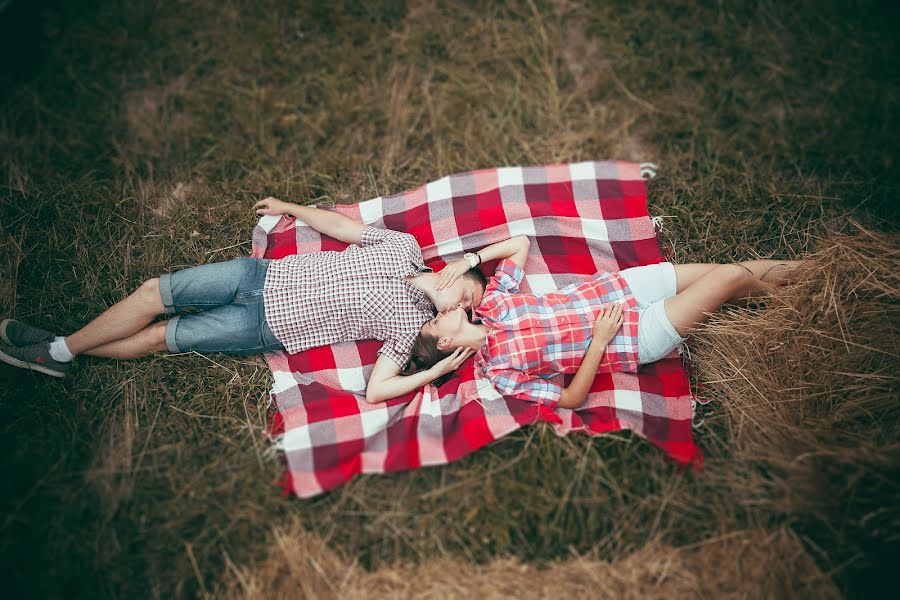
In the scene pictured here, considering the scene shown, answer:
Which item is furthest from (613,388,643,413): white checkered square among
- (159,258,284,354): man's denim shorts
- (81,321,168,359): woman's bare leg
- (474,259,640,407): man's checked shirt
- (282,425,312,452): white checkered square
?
(81,321,168,359): woman's bare leg

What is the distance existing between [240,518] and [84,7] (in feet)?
16.4

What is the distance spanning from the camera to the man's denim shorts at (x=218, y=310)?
13.0 ft

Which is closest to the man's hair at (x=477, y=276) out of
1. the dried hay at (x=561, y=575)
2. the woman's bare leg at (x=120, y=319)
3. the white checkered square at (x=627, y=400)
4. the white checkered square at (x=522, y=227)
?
the white checkered square at (x=522, y=227)

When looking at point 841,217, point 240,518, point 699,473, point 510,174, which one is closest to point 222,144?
point 510,174

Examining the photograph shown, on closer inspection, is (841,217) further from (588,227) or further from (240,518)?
(240,518)

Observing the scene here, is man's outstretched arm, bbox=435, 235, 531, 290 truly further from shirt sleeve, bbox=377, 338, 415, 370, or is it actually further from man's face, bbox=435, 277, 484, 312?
shirt sleeve, bbox=377, 338, 415, 370

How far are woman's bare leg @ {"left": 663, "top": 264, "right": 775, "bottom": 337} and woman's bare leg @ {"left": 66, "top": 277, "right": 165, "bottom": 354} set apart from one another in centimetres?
364

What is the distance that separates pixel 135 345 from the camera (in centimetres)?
399

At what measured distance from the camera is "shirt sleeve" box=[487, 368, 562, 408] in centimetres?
385

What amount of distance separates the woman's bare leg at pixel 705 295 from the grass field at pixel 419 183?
0.63ft

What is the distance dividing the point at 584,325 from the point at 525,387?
0.61 m

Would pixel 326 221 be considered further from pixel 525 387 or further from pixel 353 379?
pixel 525 387

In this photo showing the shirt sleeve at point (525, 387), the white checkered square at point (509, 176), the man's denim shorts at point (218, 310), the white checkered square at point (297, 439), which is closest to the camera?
the white checkered square at point (297, 439)

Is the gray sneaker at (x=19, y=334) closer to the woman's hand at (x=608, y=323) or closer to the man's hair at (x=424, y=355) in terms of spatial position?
Result: the man's hair at (x=424, y=355)
